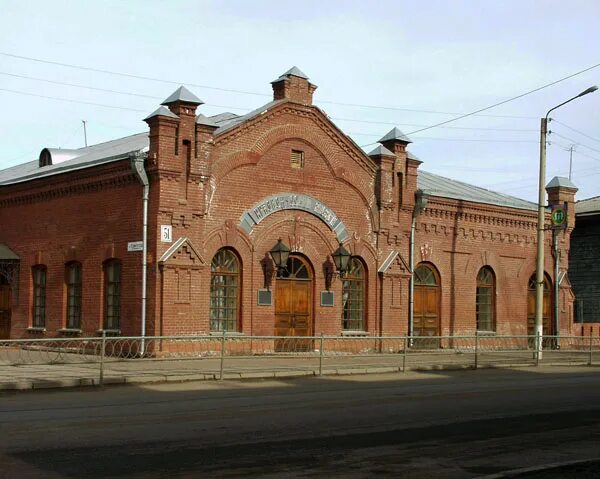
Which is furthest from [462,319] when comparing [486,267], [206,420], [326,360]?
[206,420]

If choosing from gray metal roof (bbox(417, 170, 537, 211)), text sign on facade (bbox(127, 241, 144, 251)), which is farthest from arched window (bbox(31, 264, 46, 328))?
gray metal roof (bbox(417, 170, 537, 211))

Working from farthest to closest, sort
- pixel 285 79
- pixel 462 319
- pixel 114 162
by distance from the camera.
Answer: pixel 462 319 < pixel 285 79 < pixel 114 162

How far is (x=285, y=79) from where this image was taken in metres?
27.5

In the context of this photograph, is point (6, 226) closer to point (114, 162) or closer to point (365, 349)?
point (114, 162)

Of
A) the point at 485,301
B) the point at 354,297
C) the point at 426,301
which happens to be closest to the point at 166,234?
the point at 354,297

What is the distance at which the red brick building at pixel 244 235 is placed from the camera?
979 inches

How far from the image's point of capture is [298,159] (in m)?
27.9

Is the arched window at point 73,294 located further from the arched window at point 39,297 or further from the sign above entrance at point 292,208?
the sign above entrance at point 292,208

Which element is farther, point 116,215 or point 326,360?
point 116,215

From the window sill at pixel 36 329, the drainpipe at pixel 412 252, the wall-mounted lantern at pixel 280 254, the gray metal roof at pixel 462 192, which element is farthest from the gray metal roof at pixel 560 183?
the window sill at pixel 36 329

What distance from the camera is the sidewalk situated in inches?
712

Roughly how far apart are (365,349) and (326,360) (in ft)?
17.1

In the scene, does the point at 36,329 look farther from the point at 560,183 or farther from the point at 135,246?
the point at 560,183

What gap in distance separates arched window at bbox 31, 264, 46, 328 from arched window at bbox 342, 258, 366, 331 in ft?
30.6
